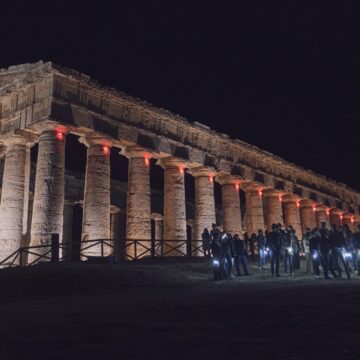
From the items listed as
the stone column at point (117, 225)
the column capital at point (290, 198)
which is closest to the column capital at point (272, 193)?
the column capital at point (290, 198)


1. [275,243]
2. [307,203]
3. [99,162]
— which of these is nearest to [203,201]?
[99,162]

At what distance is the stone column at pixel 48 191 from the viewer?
1950 cm

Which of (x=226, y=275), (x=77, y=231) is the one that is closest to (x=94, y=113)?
(x=226, y=275)

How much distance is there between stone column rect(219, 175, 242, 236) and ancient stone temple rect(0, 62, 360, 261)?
0.07 m

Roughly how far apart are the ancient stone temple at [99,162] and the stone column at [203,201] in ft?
0.22

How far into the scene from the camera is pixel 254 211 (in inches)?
1276

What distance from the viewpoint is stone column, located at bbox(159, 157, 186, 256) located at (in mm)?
25484

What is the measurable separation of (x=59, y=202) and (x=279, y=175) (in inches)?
820

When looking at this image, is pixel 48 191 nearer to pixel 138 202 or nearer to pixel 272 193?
pixel 138 202

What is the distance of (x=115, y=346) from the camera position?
4.53 m

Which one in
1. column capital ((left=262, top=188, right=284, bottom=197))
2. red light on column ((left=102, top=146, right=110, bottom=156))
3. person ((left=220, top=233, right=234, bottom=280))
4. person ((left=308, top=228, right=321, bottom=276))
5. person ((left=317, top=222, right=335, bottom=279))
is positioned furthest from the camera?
column capital ((left=262, top=188, right=284, bottom=197))

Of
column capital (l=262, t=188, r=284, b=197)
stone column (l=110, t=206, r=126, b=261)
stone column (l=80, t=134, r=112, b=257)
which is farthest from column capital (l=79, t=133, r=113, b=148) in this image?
column capital (l=262, t=188, r=284, b=197)

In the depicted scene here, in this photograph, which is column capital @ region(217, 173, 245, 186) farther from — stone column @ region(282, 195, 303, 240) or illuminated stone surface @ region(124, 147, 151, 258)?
stone column @ region(282, 195, 303, 240)

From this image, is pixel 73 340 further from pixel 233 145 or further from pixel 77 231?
pixel 77 231
